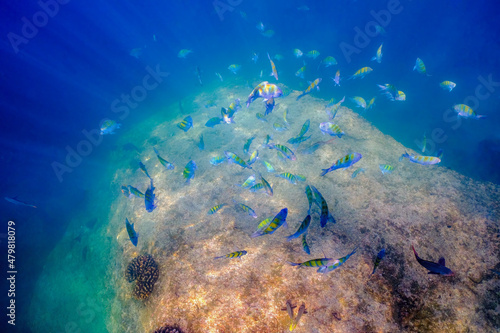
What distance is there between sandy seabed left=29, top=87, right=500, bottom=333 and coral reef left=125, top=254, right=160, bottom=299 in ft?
0.56

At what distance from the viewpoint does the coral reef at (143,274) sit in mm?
4422

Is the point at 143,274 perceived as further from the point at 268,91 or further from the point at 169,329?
the point at 268,91

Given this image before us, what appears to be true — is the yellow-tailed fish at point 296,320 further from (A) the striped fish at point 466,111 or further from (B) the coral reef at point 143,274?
(A) the striped fish at point 466,111

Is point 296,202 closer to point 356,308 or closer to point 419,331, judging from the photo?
point 356,308

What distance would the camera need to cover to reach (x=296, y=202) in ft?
17.3

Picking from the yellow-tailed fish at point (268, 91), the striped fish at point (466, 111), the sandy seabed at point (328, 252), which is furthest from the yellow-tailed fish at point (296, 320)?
the striped fish at point (466, 111)

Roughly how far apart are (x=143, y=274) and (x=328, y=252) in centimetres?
440

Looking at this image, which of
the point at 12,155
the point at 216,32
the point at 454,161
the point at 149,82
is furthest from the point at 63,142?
the point at 216,32

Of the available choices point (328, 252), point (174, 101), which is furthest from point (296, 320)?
point (174, 101)

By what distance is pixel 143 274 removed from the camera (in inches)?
181

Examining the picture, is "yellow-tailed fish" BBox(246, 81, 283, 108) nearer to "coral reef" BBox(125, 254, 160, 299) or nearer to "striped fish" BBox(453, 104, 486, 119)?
"coral reef" BBox(125, 254, 160, 299)

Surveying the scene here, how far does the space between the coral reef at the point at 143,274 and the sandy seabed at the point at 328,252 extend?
172mm

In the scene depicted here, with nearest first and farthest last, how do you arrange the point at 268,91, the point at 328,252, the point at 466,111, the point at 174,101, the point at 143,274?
the point at 328,252, the point at 268,91, the point at 143,274, the point at 466,111, the point at 174,101

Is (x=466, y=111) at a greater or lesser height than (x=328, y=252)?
lesser
